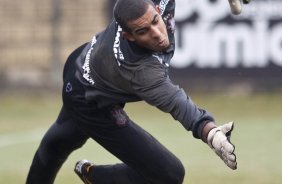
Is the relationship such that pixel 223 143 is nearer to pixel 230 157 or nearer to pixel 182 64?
pixel 230 157

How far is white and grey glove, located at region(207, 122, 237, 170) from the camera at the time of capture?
19.5 ft

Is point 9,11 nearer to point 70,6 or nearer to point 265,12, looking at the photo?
point 70,6

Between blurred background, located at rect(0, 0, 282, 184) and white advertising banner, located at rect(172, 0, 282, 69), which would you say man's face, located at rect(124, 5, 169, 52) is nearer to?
blurred background, located at rect(0, 0, 282, 184)

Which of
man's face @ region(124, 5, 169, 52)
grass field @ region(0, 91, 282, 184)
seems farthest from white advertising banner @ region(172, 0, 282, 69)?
man's face @ region(124, 5, 169, 52)

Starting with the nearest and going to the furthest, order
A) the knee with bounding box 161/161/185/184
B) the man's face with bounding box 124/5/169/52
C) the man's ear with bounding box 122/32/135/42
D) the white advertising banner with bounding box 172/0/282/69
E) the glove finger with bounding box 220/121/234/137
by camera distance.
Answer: the glove finger with bounding box 220/121/234/137
the man's face with bounding box 124/5/169/52
the man's ear with bounding box 122/32/135/42
the knee with bounding box 161/161/185/184
the white advertising banner with bounding box 172/0/282/69

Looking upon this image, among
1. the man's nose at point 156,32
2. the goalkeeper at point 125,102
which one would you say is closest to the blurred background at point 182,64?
the goalkeeper at point 125,102

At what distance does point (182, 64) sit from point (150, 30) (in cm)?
979

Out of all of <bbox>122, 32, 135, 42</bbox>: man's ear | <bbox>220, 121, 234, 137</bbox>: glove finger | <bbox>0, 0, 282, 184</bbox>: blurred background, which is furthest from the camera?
<bbox>0, 0, 282, 184</bbox>: blurred background

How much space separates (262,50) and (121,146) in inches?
360

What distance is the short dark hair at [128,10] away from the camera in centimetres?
648

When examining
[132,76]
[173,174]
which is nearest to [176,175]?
[173,174]

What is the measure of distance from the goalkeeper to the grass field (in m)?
2.02

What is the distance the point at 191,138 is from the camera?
12.6 meters

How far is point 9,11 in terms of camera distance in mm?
17422
